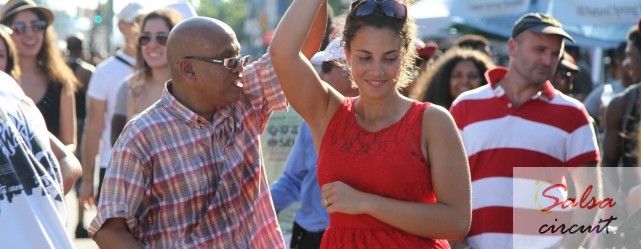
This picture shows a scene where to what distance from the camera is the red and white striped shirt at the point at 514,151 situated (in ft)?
18.7

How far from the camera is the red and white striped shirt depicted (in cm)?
569

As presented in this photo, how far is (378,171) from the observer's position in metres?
3.85

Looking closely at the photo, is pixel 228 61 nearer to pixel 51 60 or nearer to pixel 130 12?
pixel 51 60

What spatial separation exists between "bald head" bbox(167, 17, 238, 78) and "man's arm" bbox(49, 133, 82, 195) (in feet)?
1.86

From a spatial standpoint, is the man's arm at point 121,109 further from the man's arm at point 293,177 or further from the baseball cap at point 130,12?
the man's arm at point 293,177

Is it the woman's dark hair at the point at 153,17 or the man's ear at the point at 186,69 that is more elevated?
the man's ear at the point at 186,69

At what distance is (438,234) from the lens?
3859 mm

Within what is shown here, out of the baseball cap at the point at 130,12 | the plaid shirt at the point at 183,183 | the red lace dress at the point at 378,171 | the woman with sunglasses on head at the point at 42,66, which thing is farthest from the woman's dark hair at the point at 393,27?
the baseball cap at the point at 130,12

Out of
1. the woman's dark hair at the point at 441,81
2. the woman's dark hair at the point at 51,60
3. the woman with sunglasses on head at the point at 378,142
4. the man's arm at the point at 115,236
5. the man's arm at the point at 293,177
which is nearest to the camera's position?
the woman with sunglasses on head at the point at 378,142

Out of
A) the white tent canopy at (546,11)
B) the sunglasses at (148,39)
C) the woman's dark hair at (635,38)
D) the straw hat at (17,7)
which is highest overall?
the straw hat at (17,7)

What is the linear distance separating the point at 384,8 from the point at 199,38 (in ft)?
2.46

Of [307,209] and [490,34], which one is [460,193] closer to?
[307,209]

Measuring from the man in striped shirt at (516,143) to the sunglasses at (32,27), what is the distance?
3.52 m

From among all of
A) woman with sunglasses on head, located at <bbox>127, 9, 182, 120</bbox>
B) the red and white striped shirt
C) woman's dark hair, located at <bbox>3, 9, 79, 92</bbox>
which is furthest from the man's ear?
woman's dark hair, located at <bbox>3, 9, 79, 92</bbox>
